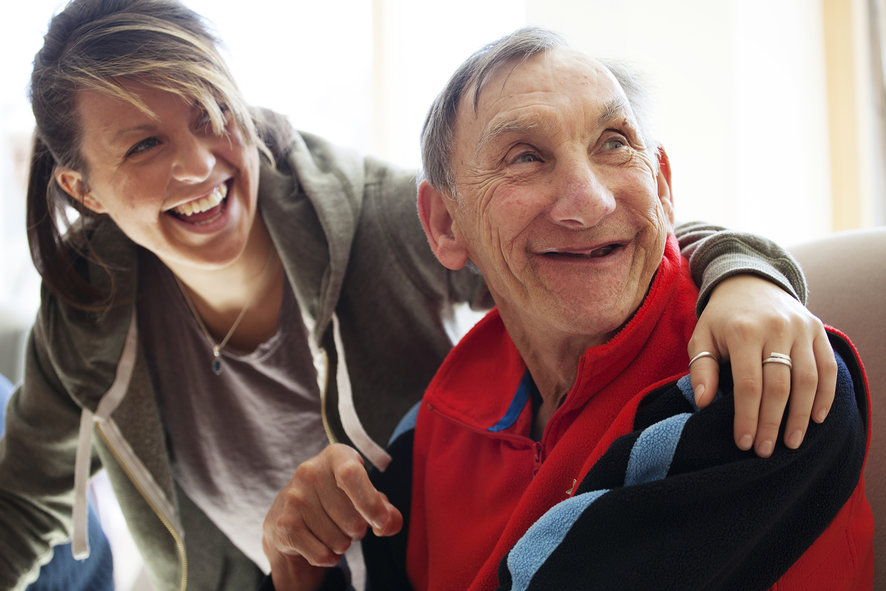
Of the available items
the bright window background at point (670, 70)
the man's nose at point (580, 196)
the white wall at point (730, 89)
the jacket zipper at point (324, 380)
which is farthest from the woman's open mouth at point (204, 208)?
the white wall at point (730, 89)

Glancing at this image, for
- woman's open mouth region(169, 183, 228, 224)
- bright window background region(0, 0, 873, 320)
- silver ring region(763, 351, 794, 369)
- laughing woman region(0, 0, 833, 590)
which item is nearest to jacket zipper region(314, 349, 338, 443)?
laughing woman region(0, 0, 833, 590)

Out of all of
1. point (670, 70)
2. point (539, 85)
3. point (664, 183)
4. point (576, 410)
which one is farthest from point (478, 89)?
point (670, 70)

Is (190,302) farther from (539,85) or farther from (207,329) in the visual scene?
(539,85)

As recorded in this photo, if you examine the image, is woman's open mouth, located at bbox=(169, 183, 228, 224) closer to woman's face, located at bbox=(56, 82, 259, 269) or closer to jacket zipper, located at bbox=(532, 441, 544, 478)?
woman's face, located at bbox=(56, 82, 259, 269)

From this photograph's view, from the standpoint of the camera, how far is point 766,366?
27.6 inches

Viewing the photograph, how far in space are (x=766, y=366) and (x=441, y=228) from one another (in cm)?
54

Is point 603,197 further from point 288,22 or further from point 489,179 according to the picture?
point 288,22

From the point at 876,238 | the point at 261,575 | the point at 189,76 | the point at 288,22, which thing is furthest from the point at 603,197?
the point at 288,22

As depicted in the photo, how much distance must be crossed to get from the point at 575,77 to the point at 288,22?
80.5 inches

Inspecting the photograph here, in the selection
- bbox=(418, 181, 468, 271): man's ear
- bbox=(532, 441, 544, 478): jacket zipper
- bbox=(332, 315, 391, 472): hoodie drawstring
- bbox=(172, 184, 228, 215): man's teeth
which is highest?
bbox=(172, 184, 228, 215): man's teeth

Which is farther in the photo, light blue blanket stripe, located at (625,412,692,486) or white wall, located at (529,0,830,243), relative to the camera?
white wall, located at (529,0,830,243)

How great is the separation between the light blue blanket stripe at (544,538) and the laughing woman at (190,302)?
59 cm

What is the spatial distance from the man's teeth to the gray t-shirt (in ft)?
0.81

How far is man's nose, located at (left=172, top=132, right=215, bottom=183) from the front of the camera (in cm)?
131
